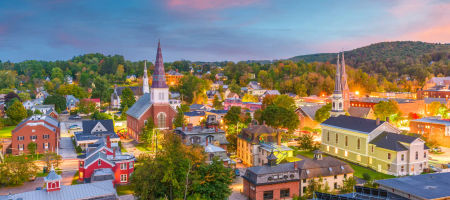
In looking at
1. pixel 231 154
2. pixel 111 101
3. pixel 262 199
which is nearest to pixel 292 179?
pixel 262 199

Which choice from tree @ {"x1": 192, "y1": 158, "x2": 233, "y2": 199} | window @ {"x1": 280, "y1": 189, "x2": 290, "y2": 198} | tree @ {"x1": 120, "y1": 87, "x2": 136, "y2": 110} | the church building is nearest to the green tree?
tree @ {"x1": 120, "y1": 87, "x2": 136, "y2": 110}

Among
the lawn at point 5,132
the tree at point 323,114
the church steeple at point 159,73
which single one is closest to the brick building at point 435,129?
the tree at point 323,114

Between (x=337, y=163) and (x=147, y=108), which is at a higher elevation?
(x=147, y=108)

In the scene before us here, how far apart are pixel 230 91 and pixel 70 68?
10641cm

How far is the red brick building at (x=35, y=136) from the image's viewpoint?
49734 millimetres

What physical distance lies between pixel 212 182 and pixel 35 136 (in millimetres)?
33839

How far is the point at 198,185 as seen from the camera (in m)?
29.2

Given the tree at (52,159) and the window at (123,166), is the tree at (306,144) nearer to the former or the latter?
the window at (123,166)

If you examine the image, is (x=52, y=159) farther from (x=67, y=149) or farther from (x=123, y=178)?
(x=67, y=149)

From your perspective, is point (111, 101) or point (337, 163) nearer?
point (337, 163)

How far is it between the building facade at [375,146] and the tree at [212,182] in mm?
22295

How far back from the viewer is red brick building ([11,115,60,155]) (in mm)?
49734

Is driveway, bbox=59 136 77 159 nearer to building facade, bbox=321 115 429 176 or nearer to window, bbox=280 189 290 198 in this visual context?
window, bbox=280 189 290 198

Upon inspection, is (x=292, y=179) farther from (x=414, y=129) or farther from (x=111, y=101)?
(x=111, y=101)
